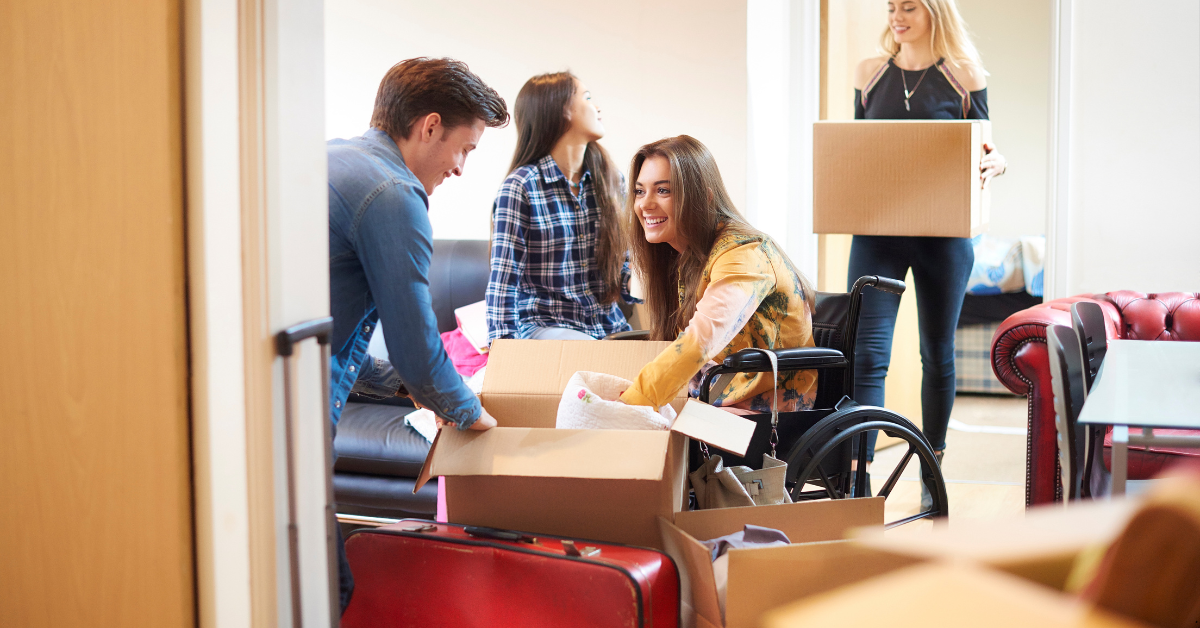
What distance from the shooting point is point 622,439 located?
51.5 inches

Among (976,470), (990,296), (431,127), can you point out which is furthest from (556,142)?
(990,296)

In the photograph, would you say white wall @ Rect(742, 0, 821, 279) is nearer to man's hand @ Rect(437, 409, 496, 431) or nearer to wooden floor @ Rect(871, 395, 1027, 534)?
wooden floor @ Rect(871, 395, 1027, 534)

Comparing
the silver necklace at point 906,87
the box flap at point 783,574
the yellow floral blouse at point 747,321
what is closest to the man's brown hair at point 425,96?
the yellow floral blouse at point 747,321

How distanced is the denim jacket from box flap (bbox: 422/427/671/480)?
49 mm

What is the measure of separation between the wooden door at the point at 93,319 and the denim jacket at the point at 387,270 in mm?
324

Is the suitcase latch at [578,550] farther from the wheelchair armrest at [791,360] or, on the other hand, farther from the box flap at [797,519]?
the wheelchair armrest at [791,360]

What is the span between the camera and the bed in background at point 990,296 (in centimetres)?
413

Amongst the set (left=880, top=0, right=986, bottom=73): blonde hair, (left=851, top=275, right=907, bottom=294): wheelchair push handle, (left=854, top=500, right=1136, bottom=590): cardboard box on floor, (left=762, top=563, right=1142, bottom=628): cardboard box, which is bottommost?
(left=762, top=563, right=1142, bottom=628): cardboard box

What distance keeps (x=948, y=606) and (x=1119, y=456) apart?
1.11 metres

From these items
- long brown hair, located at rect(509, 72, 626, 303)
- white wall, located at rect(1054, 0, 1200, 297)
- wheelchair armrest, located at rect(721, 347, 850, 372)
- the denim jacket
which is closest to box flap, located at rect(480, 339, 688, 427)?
wheelchair armrest, located at rect(721, 347, 850, 372)

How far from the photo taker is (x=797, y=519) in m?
1.41

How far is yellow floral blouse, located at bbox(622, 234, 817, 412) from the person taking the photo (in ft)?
5.46

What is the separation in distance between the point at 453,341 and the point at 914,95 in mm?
1544

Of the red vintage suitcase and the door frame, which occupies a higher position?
the door frame
